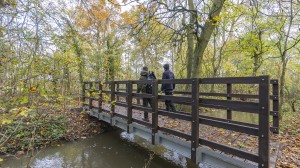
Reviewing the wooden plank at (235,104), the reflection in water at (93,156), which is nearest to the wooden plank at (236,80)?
the wooden plank at (235,104)

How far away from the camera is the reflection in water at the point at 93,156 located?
19.2ft

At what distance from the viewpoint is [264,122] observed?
2.85 metres

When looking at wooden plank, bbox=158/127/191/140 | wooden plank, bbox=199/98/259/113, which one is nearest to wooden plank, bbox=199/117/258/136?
wooden plank, bbox=199/98/259/113

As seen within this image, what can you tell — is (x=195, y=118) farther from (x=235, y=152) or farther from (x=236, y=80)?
(x=236, y=80)

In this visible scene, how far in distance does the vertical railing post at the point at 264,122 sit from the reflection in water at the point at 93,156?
3.11 metres

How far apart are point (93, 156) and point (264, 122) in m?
5.56

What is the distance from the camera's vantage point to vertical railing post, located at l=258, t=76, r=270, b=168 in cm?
282

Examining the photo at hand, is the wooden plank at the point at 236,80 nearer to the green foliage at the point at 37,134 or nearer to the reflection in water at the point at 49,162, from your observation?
the reflection in water at the point at 49,162

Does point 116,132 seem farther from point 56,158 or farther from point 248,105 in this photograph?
point 248,105

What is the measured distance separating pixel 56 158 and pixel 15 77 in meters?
3.39

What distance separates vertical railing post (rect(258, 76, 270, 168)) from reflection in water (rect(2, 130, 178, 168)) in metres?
3.11

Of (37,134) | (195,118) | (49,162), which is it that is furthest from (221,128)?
(37,134)

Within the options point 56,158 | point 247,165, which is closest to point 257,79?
point 247,165

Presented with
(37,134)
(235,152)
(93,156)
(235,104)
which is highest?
(235,104)
